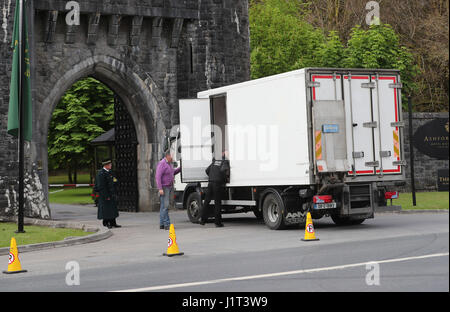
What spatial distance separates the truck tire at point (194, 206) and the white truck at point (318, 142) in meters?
2.11

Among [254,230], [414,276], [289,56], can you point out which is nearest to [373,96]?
[254,230]

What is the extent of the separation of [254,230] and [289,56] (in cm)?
2230

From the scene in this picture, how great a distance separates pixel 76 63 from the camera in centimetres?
2394

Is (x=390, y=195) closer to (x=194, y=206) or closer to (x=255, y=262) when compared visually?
(x=194, y=206)

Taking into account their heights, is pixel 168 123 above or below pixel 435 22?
below

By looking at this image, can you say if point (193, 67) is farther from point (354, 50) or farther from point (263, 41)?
point (263, 41)

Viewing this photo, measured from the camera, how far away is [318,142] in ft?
50.0

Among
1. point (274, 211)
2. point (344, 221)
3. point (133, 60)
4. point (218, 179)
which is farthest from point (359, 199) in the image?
point (133, 60)

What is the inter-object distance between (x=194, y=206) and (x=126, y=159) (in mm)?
7794

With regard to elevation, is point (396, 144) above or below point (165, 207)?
above

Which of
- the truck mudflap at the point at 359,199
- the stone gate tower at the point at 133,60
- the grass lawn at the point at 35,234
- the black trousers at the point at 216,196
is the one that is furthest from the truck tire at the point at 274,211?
the stone gate tower at the point at 133,60

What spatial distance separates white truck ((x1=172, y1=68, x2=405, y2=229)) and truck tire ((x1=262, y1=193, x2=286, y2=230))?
0.07 feet

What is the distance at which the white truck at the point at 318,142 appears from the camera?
15273mm
